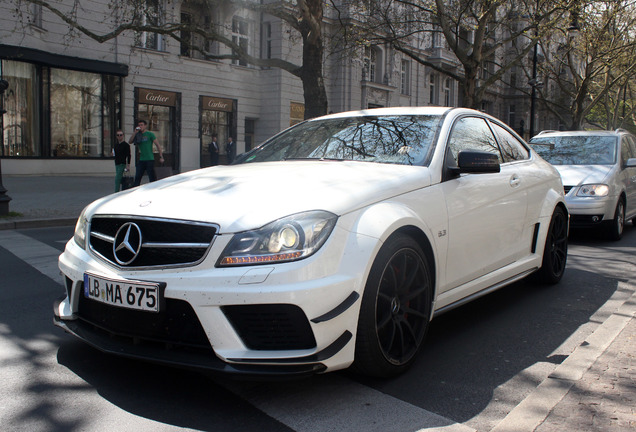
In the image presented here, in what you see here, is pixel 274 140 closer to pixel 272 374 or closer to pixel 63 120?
pixel 272 374

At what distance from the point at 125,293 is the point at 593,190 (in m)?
7.64

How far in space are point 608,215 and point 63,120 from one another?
18.8 meters

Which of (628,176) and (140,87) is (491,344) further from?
(140,87)

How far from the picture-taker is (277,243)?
2.84 meters

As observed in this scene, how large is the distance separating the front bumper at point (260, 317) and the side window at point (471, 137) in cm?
167

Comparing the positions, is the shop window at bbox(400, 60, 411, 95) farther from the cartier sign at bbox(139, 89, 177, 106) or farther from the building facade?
the cartier sign at bbox(139, 89, 177, 106)

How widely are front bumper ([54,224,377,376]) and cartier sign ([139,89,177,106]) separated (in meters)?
22.2

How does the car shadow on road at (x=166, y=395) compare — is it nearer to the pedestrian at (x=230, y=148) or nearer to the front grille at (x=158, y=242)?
the front grille at (x=158, y=242)

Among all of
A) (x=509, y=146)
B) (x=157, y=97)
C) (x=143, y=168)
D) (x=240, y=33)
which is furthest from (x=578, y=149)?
(x=240, y=33)

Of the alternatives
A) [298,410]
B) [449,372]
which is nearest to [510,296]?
[449,372]

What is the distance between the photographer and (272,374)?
2.75 meters

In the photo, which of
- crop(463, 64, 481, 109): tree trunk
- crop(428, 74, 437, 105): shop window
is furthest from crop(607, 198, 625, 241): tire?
crop(428, 74, 437, 105): shop window

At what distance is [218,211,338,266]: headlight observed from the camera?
2.81 metres

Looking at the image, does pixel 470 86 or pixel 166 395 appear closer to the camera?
pixel 166 395
